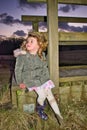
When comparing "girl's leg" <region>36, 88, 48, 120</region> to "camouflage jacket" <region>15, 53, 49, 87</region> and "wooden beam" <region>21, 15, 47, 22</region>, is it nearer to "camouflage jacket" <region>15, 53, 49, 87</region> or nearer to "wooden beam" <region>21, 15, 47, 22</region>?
"camouflage jacket" <region>15, 53, 49, 87</region>

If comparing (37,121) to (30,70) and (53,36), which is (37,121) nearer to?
(30,70)

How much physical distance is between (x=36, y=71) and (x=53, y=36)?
59 centimetres

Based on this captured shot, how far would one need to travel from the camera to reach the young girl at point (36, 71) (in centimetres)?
310

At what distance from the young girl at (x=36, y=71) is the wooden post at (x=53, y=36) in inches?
5.5

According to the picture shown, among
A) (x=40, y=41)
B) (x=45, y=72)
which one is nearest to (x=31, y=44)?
(x=40, y=41)

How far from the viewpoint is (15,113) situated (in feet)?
10.1

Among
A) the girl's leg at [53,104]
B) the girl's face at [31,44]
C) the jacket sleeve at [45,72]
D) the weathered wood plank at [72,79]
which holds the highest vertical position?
the girl's face at [31,44]

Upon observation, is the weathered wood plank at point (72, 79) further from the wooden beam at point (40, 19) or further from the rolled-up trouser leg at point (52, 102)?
the wooden beam at point (40, 19)

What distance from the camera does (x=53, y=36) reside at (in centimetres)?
329

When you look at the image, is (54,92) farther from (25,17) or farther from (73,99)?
(25,17)

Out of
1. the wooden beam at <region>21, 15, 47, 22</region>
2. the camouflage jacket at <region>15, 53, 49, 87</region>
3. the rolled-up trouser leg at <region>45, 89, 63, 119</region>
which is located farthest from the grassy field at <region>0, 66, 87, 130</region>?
the wooden beam at <region>21, 15, 47, 22</region>

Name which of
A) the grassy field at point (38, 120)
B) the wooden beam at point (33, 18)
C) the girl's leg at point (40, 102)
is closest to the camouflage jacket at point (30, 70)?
the girl's leg at point (40, 102)

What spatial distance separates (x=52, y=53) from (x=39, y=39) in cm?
34

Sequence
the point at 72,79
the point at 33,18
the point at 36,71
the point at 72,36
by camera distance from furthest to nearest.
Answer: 1. the point at 33,18
2. the point at 72,79
3. the point at 72,36
4. the point at 36,71
